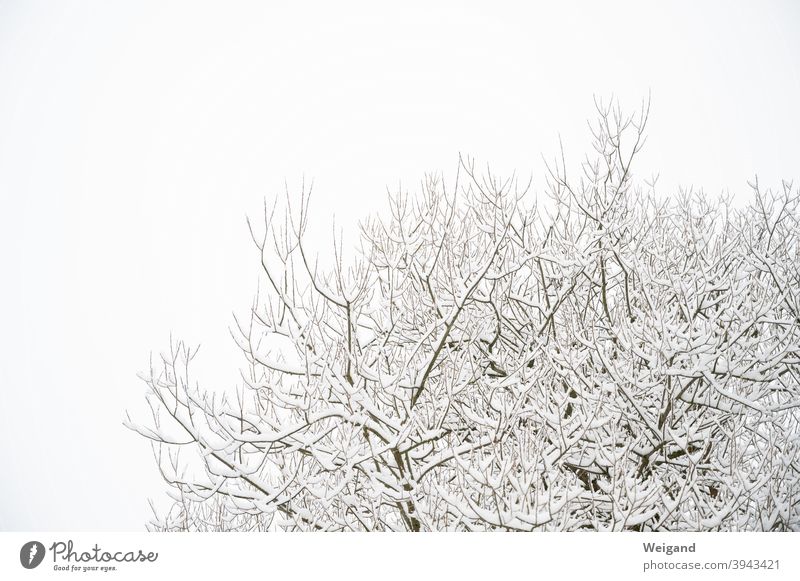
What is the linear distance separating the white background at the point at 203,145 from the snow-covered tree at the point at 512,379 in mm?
403

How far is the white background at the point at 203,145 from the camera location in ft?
14.3

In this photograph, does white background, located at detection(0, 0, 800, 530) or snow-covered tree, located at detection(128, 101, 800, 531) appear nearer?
snow-covered tree, located at detection(128, 101, 800, 531)

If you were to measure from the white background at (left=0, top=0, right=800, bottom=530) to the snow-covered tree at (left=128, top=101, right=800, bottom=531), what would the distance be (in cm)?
40

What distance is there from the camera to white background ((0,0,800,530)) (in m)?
4.36

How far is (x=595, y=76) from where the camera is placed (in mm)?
5625

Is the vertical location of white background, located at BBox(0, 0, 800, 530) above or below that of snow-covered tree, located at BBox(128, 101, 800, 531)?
above

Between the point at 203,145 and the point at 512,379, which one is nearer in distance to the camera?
the point at 512,379

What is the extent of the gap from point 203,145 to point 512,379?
5305mm

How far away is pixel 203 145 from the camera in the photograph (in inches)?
281

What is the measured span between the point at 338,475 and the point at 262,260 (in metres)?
1.64

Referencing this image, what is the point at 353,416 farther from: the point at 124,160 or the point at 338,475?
the point at 124,160

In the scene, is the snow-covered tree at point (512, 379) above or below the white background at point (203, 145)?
below

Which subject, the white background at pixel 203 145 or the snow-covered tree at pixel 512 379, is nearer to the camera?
the snow-covered tree at pixel 512 379

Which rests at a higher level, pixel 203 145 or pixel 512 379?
pixel 203 145
